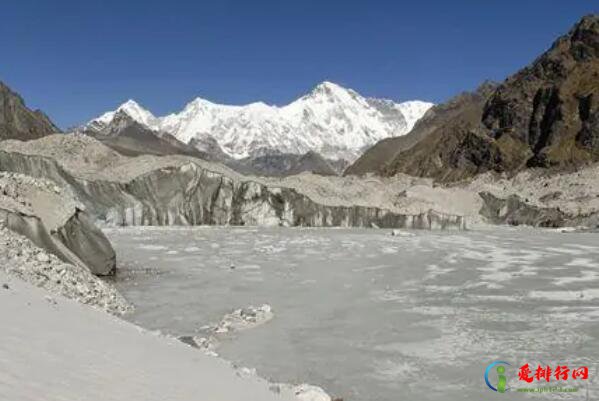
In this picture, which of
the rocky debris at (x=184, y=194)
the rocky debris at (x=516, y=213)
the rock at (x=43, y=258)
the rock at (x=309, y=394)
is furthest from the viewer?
the rocky debris at (x=516, y=213)

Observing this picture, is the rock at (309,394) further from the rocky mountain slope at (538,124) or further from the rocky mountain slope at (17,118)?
the rocky mountain slope at (17,118)

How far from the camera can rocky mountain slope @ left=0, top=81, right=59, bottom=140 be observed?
118 metres

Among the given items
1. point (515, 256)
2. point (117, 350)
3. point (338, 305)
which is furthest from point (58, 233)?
point (515, 256)

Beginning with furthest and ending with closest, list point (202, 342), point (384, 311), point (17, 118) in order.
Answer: point (17, 118) → point (384, 311) → point (202, 342)

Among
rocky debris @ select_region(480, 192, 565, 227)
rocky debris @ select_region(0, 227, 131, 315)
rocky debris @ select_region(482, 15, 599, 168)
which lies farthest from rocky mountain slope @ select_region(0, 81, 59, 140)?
rocky debris @ select_region(0, 227, 131, 315)

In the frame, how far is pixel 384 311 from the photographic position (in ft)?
53.3

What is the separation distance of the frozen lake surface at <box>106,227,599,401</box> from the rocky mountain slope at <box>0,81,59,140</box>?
9644cm

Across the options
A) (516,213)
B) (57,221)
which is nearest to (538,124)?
(516,213)

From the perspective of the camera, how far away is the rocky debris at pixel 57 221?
719 inches

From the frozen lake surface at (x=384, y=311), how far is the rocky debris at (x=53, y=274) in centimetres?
95

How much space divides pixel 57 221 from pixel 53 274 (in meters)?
5.70

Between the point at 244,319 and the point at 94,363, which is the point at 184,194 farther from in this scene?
the point at 94,363

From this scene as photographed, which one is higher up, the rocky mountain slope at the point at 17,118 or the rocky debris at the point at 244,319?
the rocky mountain slope at the point at 17,118

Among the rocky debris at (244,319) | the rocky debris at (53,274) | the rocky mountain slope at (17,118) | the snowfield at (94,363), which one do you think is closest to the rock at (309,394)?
the snowfield at (94,363)
